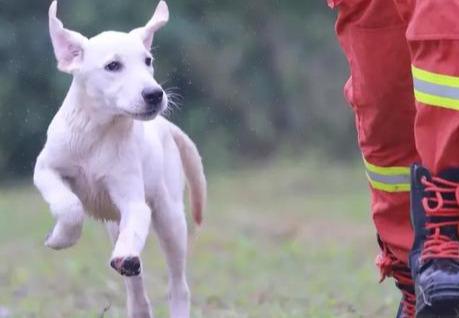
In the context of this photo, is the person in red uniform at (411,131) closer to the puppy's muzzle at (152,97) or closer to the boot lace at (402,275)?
the boot lace at (402,275)

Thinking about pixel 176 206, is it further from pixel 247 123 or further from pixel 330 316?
pixel 247 123

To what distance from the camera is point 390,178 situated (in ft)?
14.7

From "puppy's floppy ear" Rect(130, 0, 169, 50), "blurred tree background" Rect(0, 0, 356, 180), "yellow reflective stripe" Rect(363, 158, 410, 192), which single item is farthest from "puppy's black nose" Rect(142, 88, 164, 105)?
"blurred tree background" Rect(0, 0, 356, 180)

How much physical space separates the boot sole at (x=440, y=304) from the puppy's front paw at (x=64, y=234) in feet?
4.28

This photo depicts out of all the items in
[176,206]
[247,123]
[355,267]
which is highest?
[176,206]

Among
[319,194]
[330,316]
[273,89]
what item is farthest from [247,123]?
[330,316]

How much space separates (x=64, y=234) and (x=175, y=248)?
2.90 feet

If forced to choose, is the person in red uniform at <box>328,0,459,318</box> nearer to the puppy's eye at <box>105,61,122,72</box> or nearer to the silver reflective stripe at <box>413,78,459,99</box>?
the silver reflective stripe at <box>413,78,459,99</box>

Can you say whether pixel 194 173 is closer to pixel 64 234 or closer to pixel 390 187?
pixel 64 234

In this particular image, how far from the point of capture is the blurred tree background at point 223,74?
13.8 m

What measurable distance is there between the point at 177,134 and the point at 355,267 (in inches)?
161

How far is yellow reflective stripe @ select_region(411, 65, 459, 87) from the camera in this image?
12.4 feet

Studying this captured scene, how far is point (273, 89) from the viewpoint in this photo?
17.0m

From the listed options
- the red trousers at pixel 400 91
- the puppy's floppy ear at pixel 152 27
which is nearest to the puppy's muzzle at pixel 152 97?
the puppy's floppy ear at pixel 152 27
